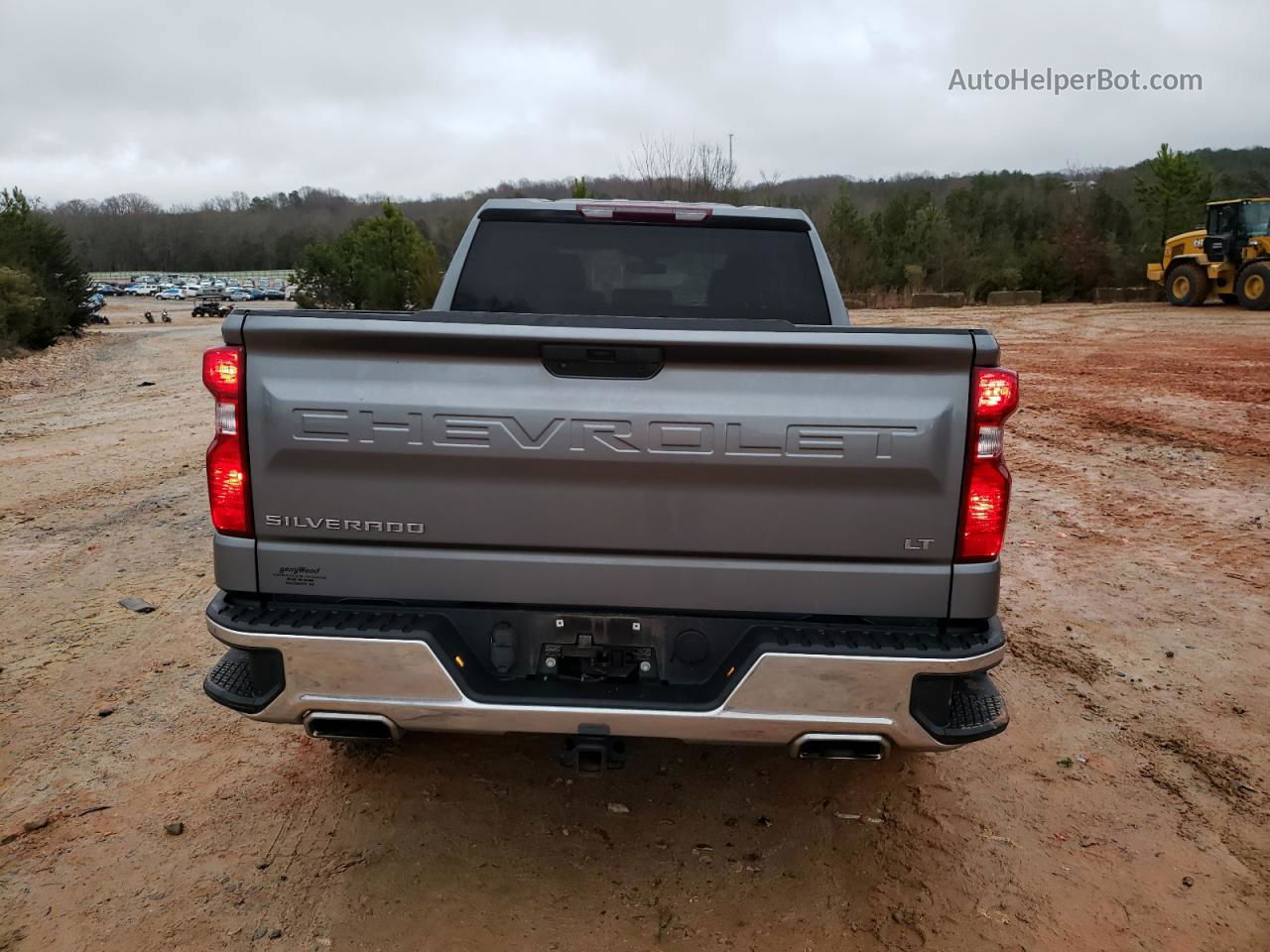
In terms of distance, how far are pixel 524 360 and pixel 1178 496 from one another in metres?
7.39

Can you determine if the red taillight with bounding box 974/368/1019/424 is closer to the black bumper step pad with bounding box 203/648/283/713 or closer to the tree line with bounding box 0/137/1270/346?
the black bumper step pad with bounding box 203/648/283/713

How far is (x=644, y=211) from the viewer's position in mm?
3932

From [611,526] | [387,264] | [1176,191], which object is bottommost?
[611,526]

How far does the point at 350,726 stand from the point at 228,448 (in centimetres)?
89

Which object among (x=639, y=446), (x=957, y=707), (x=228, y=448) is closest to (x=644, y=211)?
(x=639, y=446)

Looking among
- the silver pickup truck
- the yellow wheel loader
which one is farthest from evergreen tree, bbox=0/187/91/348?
the yellow wheel loader

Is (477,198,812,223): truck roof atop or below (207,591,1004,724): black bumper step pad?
atop

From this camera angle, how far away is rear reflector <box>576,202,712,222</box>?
12.8 ft

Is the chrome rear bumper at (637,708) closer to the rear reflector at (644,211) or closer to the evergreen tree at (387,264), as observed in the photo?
the rear reflector at (644,211)

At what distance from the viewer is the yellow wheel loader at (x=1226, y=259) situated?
978 inches

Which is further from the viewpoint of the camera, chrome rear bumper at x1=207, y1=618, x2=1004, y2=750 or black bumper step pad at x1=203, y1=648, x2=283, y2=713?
black bumper step pad at x1=203, y1=648, x2=283, y2=713

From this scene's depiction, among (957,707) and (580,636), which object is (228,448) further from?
(957,707)

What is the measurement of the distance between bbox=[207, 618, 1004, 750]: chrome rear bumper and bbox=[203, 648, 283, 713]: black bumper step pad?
0.04m

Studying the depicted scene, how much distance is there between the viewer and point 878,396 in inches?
95.7
